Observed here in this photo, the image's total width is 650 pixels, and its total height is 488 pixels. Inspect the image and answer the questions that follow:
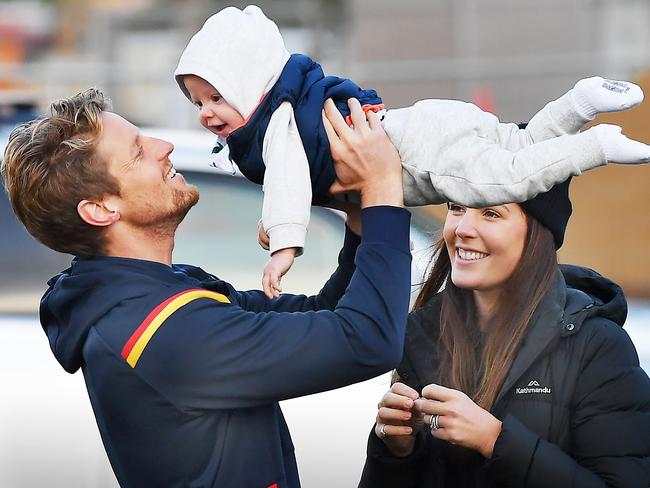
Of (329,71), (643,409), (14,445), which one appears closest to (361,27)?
(329,71)

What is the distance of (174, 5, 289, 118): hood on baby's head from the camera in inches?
101

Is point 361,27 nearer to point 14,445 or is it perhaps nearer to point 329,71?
point 329,71

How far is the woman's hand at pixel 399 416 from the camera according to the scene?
2.62 metres

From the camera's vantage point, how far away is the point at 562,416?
8.51 feet

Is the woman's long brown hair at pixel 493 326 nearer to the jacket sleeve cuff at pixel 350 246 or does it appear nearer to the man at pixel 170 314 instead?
the jacket sleeve cuff at pixel 350 246

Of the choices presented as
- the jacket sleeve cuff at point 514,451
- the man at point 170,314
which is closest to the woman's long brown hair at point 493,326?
the jacket sleeve cuff at point 514,451

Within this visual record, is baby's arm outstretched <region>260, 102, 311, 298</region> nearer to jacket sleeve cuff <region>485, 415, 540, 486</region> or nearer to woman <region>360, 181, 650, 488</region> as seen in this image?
woman <region>360, 181, 650, 488</region>

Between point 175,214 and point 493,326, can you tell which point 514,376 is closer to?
point 493,326

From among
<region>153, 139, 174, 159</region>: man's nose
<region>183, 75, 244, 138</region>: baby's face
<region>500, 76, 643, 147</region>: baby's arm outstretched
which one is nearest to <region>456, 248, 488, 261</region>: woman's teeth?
<region>500, 76, 643, 147</region>: baby's arm outstretched

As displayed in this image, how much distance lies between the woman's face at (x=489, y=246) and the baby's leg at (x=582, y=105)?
9.0 inches

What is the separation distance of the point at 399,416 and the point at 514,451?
0.85 ft

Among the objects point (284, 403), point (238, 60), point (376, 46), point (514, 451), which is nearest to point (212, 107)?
point (238, 60)

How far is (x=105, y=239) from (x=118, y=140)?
20cm

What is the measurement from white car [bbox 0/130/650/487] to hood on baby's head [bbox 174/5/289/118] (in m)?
1.11
